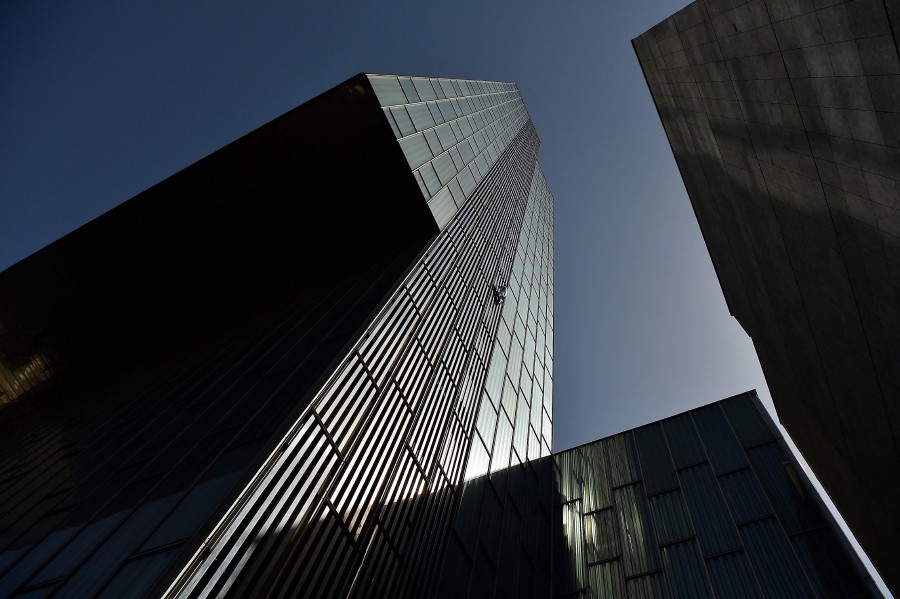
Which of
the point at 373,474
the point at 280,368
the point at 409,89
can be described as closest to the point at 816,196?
the point at 373,474

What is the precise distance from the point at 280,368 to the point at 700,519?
1249 centimetres

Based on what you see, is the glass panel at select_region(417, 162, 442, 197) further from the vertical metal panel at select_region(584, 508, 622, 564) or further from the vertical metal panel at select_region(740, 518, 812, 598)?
the vertical metal panel at select_region(740, 518, 812, 598)

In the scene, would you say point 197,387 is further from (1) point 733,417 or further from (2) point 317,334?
(1) point 733,417

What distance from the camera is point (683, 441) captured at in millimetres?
19969

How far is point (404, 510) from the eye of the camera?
11.2 metres

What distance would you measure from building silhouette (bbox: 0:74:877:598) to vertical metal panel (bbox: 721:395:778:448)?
99mm

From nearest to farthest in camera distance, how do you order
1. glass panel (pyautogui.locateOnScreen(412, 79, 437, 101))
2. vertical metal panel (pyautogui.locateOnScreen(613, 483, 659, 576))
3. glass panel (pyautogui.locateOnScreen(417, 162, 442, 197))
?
vertical metal panel (pyautogui.locateOnScreen(613, 483, 659, 576))
glass panel (pyautogui.locateOnScreen(417, 162, 442, 197))
glass panel (pyautogui.locateOnScreen(412, 79, 437, 101))

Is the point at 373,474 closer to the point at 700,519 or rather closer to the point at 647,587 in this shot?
the point at 647,587

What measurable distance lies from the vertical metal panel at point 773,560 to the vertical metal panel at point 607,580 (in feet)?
10.9

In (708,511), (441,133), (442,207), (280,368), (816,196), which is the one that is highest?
(441,133)

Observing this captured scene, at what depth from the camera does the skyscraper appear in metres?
8.52

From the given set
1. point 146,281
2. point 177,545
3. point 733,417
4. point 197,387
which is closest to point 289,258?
point 146,281

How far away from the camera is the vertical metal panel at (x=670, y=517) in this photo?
15.8 meters

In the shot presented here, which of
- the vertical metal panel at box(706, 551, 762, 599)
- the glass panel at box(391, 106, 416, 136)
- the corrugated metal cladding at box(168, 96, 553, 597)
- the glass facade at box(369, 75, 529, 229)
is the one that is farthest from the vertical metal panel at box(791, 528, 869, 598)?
the glass panel at box(391, 106, 416, 136)
